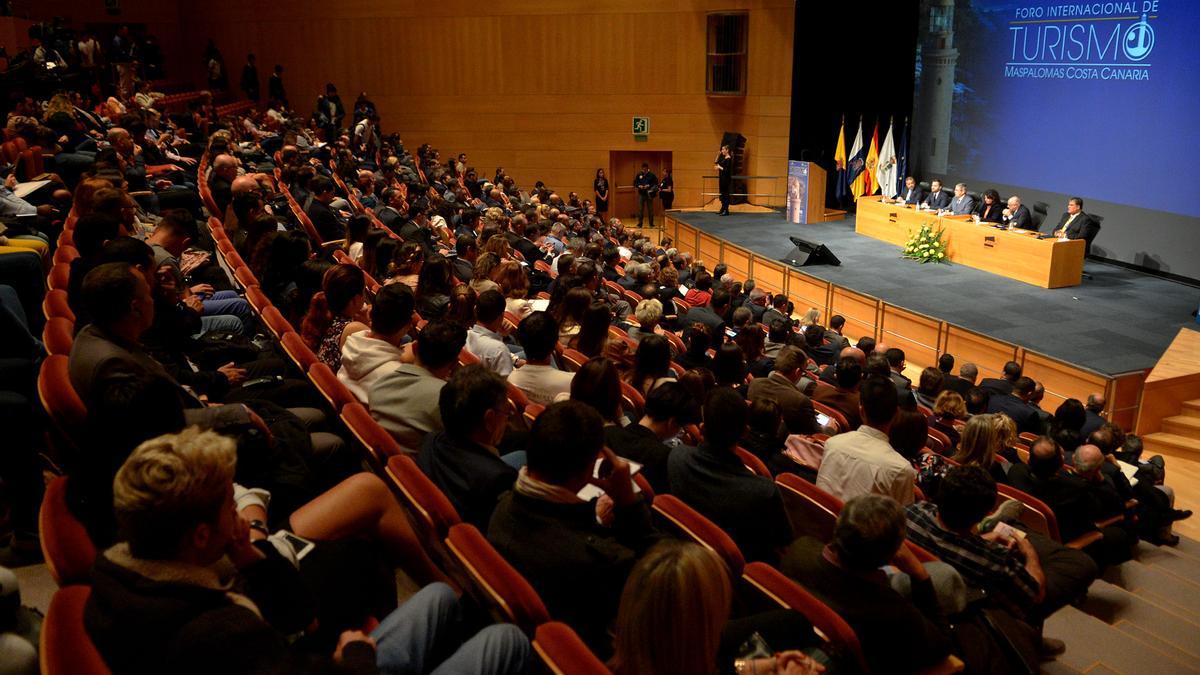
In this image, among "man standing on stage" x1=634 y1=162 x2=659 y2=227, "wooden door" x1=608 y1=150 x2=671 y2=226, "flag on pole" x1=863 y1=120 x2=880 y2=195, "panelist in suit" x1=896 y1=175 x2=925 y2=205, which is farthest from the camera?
"wooden door" x1=608 y1=150 x2=671 y2=226

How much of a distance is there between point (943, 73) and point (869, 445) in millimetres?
12586

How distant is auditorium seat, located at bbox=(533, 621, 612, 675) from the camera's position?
1602mm

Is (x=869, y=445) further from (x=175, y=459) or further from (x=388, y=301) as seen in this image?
(x=175, y=459)

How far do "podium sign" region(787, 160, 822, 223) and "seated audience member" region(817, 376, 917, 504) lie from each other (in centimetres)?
1156

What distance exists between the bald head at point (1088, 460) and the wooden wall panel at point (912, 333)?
14.7 ft

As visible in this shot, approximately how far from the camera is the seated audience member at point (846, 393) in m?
4.40

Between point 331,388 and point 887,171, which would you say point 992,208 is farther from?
point 331,388

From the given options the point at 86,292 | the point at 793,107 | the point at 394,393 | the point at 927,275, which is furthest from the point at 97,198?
the point at 793,107

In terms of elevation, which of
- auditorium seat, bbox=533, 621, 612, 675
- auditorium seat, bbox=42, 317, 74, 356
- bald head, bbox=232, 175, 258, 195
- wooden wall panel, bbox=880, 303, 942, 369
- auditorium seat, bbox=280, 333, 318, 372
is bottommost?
wooden wall panel, bbox=880, 303, 942, 369

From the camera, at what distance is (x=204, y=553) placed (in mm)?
1511

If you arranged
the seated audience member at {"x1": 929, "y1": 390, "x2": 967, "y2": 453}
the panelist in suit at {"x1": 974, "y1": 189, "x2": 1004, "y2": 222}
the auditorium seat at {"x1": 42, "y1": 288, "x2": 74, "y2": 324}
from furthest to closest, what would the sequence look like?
the panelist in suit at {"x1": 974, "y1": 189, "x2": 1004, "y2": 222}, the seated audience member at {"x1": 929, "y1": 390, "x2": 967, "y2": 453}, the auditorium seat at {"x1": 42, "y1": 288, "x2": 74, "y2": 324}

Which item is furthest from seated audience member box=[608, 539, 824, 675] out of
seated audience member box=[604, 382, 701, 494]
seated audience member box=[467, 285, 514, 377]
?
seated audience member box=[467, 285, 514, 377]

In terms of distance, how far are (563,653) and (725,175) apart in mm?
14513

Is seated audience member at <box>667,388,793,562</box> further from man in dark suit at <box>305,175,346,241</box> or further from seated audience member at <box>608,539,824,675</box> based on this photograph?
man in dark suit at <box>305,175,346,241</box>
